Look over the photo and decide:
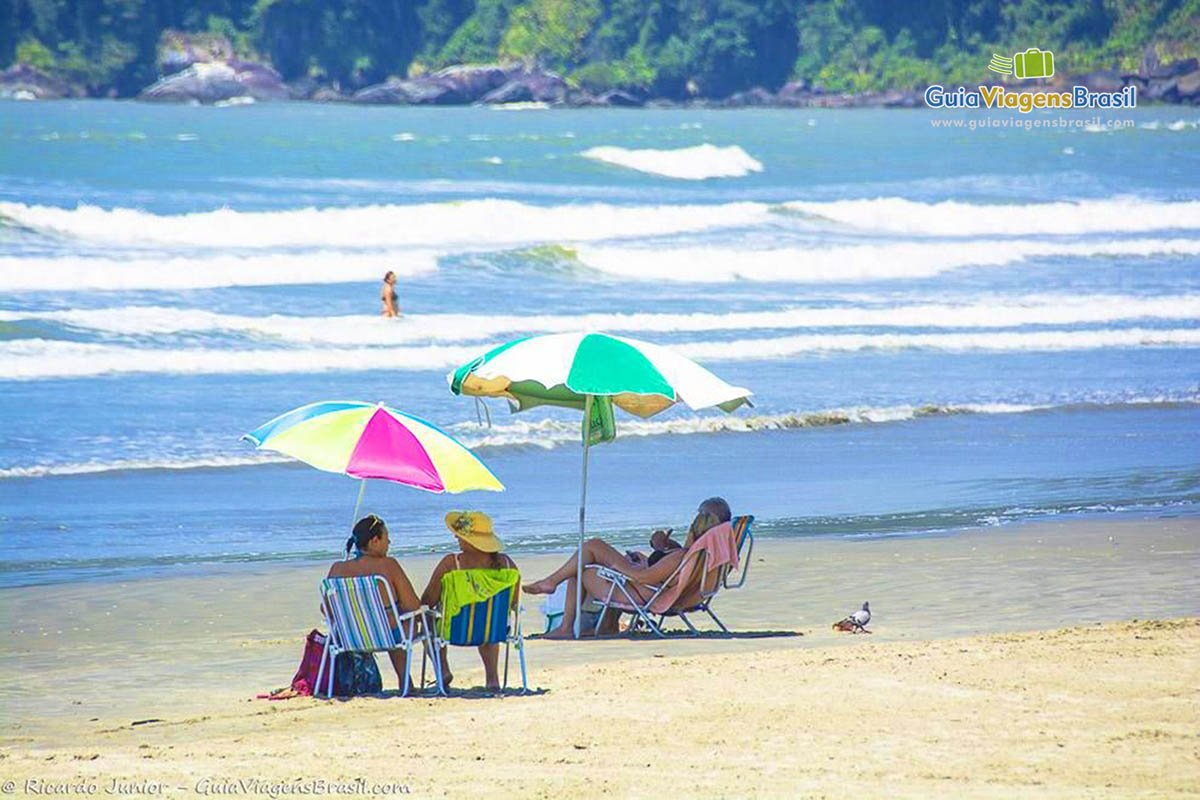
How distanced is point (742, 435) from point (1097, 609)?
20.2 feet

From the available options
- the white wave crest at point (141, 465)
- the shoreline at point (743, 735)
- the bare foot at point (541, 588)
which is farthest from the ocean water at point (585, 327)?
the shoreline at point (743, 735)

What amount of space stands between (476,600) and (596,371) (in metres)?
1.21

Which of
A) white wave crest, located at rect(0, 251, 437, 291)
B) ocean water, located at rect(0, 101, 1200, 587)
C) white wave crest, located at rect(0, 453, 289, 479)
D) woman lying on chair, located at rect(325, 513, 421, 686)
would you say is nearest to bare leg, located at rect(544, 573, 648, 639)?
woman lying on chair, located at rect(325, 513, 421, 686)

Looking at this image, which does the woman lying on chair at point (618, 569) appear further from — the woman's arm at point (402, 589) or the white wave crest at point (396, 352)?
the white wave crest at point (396, 352)

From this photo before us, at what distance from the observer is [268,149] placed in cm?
5453

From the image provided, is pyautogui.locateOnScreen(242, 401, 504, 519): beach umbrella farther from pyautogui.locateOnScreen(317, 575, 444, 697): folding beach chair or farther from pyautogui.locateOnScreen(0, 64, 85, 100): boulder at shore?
pyautogui.locateOnScreen(0, 64, 85, 100): boulder at shore

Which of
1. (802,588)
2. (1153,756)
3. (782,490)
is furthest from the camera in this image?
(782,490)

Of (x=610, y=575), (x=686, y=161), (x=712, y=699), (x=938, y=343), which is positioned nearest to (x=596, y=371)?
(x=610, y=575)

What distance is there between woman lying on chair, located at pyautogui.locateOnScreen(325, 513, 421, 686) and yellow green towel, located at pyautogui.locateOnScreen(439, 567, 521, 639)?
0.42 feet

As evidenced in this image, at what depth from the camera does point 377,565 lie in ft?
23.4

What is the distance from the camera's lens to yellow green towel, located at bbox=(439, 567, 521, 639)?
23.6ft

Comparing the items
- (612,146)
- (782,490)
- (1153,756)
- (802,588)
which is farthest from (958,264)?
(612,146)

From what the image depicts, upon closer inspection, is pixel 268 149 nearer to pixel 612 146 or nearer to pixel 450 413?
pixel 612 146

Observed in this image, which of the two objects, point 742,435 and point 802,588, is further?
point 742,435
